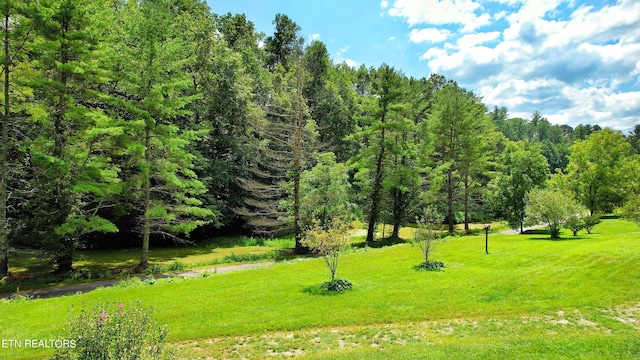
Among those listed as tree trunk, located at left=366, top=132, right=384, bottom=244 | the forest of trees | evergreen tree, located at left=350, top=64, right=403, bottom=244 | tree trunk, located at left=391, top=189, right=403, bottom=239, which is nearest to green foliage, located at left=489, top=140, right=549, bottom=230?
the forest of trees

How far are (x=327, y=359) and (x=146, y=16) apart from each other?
20649 mm

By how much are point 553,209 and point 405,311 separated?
58.5 ft

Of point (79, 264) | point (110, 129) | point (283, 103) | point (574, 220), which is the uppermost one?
point (283, 103)

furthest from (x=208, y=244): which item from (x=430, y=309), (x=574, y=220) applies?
(x=574, y=220)

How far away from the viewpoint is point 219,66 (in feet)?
105

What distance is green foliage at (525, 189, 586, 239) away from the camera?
22594 mm

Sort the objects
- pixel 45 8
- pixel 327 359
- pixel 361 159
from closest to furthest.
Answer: pixel 327 359
pixel 45 8
pixel 361 159

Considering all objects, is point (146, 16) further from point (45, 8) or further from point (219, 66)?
point (219, 66)

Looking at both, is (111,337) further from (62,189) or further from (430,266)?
(62,189)

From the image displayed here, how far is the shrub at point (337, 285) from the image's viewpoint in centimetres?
1274

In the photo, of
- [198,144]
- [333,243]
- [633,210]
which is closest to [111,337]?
[333,243]

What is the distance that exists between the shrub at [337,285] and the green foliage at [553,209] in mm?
16669

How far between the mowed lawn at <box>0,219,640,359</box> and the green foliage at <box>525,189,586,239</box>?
20.4ft

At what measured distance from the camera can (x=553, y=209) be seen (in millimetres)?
22766
